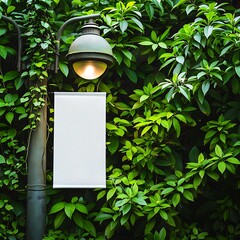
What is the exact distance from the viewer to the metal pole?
142 inches

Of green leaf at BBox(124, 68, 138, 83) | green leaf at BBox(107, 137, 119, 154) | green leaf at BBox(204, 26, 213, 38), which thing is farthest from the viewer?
green leaf at BBox(124, 68, 138, 83)

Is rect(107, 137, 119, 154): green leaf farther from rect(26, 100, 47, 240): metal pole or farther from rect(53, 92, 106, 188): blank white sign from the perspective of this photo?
rect(53, 92, 106, 188): blank white sign

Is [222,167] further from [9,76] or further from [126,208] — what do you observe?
[9,76]

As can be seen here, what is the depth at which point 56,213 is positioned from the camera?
14.2 feet

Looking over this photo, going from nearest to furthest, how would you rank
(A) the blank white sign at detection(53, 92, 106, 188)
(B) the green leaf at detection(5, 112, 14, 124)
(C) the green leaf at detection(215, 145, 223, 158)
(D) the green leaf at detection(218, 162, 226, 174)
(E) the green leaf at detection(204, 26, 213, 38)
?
(A) the blank white sign at detection(53, 92, 106, 188) < (D) the green leaf at detection(218, 162, 226, 174) < (C) the green leaf at detection(215, 145, 223, 158) < (E) the green leaf at detection(204, 26, 213, 38) < (B) the green leaf at detection(5, 112, 14, 124)

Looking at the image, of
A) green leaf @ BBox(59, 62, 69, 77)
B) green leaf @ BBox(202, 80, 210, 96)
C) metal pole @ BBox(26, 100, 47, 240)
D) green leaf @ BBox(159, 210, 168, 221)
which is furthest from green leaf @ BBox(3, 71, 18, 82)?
green leaf @ BBox(159, 210, 168, 221)

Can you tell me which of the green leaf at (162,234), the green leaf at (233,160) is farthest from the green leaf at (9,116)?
the green leaf at (233,160)

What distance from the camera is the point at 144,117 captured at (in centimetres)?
442

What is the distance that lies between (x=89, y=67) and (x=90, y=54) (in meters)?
0.13

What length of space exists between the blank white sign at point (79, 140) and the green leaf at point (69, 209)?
0.89 metres

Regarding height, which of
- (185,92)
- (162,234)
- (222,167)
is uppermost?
(185,92)

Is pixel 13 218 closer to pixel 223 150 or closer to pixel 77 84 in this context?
pixel 77 84

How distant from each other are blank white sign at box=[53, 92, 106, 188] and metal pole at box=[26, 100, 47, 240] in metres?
0.48

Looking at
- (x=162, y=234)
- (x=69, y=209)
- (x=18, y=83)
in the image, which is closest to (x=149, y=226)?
(x=162, y=234)
